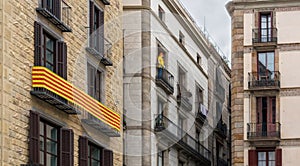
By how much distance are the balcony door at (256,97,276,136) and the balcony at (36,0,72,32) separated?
25038 mm

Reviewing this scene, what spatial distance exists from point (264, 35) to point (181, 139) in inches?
331

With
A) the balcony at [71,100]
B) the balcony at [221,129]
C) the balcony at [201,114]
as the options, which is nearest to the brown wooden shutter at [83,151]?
the balcony at [71,100]

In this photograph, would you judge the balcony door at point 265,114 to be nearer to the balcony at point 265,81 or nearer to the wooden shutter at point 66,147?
the balcony at point 265,81

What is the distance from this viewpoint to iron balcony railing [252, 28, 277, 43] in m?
65.0

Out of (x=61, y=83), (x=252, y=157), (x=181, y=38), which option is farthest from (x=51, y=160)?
(x=181, y=38)

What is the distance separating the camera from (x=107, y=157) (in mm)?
46750

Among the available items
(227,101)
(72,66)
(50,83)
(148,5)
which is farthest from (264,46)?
(50,83)

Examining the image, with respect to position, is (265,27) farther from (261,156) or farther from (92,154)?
(92,154)

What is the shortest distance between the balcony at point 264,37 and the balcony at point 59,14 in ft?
82.6

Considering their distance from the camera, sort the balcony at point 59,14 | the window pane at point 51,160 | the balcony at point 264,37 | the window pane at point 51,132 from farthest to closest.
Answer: the balcony at point 264,37, the window pane at point 51,132, the window pane at point 51,160, the balcony at point 59,14

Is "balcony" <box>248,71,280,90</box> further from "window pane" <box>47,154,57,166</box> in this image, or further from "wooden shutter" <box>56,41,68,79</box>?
"window pane" <box>47,154,57,166</box>

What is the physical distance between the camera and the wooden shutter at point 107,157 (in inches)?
1829

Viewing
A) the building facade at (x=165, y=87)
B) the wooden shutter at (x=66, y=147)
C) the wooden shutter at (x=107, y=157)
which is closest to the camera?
the wooden shutter at (x=66, y=147)

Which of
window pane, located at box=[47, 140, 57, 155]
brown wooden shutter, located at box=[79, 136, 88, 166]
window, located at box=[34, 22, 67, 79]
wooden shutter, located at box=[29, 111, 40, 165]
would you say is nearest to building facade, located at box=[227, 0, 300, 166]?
brown wooden shutter, located at box=[79, 136, 88, 166]
